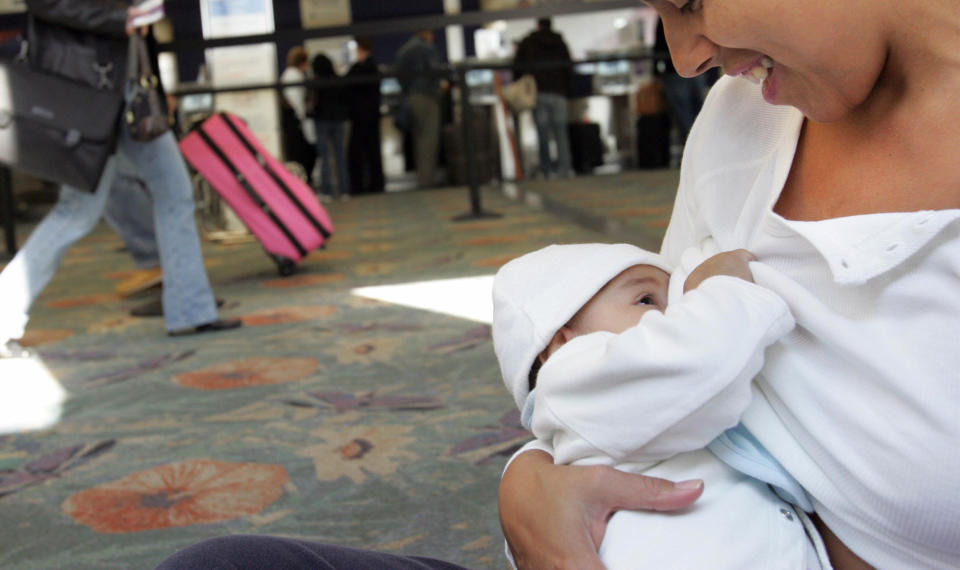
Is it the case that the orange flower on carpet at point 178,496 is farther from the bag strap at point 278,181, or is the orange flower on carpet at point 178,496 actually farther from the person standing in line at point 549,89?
the person standing in line at point 549,89

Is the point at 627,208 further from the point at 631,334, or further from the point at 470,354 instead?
the point at 631,334

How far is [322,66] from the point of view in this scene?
10578 millimetres

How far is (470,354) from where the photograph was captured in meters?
3.01

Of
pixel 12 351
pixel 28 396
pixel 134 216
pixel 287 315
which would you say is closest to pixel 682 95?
pixel 134 216

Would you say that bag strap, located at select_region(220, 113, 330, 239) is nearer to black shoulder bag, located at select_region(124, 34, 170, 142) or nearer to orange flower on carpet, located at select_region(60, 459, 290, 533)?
black shoulder bag, located at select_region(124, 34, 170, 142)

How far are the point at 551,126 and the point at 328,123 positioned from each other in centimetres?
233

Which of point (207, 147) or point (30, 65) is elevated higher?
point (30, 65)

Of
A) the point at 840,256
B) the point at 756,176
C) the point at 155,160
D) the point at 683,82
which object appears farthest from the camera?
the point at 683,82

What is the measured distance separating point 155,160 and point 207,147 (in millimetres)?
1215

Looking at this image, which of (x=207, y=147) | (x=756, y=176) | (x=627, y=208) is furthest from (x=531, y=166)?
(x=756, y=176)

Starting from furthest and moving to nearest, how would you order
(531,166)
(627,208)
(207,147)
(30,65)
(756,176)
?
(531,166) < (627,208) < (207,147) < (30,65) < (756,176)

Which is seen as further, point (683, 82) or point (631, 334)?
point (683, 82)

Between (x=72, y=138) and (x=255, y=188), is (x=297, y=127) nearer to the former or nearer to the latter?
(x=255, y=188)

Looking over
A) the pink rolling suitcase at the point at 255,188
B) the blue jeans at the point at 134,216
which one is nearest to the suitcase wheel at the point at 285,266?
the pink rolling suitcase at the point at 255,188
